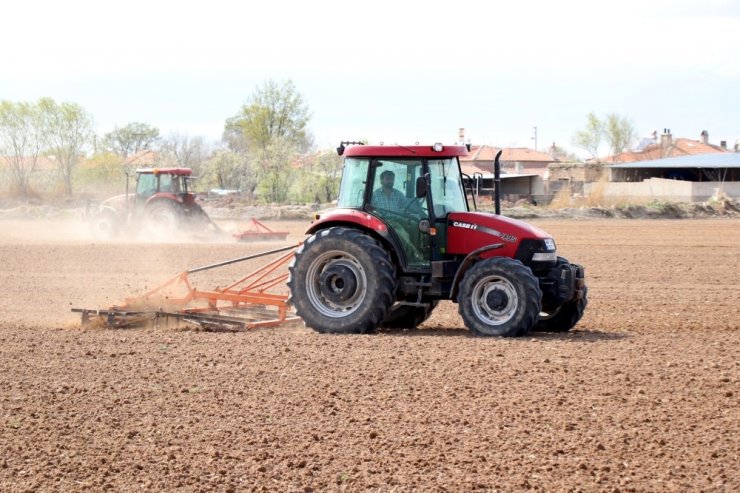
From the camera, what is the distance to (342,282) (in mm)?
10945

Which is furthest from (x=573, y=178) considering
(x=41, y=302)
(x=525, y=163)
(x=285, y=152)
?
(x=41, y=302)

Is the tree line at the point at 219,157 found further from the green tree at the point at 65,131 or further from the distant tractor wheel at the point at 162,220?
the distant tractor wheel at the point at 162,220

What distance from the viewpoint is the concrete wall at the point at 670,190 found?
47688 millimetres

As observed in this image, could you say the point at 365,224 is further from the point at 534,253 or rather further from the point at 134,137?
the point at 134,137

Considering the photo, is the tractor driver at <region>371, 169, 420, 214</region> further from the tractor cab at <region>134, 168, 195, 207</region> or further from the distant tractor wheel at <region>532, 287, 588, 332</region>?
the tractor cab at <region>134, 168, 195, 207</region>

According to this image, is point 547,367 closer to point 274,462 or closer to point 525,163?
point 274,462

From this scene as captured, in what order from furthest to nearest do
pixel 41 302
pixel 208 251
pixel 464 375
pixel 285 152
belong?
pixel 285 152, pixel 208 251, pixel 41 302, pixel 464 375

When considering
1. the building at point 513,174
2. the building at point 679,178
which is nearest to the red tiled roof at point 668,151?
the building at point 513,174

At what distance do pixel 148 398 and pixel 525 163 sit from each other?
307 ft

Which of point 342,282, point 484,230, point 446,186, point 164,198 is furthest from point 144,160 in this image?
point 484,230

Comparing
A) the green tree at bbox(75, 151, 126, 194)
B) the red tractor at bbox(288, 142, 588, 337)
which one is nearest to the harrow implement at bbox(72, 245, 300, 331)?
the red tractor at bbox(288, 142, 588, 337)

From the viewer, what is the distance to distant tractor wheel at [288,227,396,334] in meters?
10.6

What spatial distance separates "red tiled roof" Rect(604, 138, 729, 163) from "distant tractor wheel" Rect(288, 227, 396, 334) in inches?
2990

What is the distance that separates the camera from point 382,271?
34.6ft
